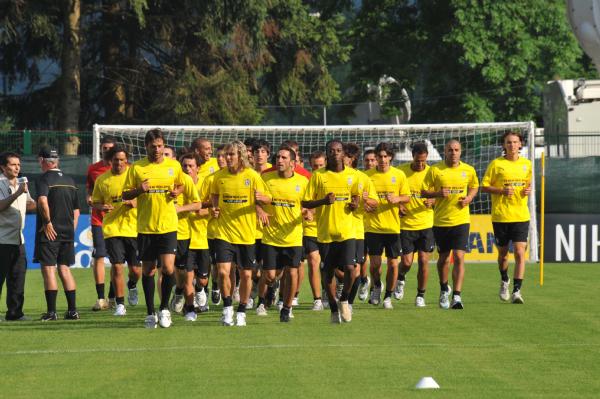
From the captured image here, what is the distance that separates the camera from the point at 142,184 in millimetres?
13750

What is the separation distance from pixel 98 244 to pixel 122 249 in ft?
4.86

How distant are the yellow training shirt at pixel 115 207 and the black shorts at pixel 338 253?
2.61 metres

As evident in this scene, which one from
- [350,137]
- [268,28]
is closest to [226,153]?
[350,137]

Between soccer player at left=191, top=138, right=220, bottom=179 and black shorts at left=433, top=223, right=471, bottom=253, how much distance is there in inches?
119

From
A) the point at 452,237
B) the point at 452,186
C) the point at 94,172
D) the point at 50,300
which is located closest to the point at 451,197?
the point at 452,186

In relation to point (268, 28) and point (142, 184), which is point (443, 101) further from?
point (142, 184)

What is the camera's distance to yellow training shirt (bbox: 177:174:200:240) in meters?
14.2

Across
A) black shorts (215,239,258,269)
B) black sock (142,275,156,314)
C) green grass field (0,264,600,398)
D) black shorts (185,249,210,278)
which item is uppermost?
black shorts (215,239,258,269)

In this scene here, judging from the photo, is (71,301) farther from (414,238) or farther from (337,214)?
(414,238)

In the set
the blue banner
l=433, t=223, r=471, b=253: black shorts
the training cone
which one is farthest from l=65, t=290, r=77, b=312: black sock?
the blue banner

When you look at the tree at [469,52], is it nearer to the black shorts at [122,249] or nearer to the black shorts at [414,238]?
the black shorts at [414,238]

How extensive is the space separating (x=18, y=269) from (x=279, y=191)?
3.50 meters

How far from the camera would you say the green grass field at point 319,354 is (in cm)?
972

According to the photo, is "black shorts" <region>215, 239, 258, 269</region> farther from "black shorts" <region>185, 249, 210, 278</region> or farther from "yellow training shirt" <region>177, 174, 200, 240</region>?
"black shorts" <region>185, 249, 210, 278</region>
